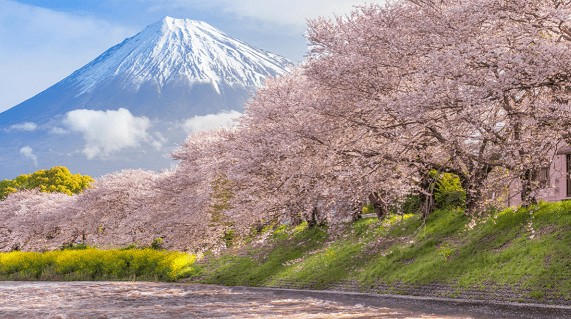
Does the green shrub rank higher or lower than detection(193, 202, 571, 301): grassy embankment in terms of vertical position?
higher

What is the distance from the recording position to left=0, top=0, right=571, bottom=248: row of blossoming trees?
59.2 ft

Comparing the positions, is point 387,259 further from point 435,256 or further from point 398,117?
point 398,117

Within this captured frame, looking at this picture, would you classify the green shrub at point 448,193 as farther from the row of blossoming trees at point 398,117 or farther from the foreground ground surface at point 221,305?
the foreground ground surface at point 221,305

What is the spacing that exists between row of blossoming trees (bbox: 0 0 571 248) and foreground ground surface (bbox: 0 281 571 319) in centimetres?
324

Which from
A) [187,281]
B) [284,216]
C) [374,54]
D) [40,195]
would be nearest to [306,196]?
[284,216]

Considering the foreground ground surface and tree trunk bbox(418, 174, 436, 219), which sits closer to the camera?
the foreground ground surface

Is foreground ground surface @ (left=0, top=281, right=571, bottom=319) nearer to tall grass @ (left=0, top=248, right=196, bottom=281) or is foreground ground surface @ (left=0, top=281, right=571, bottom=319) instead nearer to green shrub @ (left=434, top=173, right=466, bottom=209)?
tall grass @ (left=0, top=248, right=196, bottom=281)

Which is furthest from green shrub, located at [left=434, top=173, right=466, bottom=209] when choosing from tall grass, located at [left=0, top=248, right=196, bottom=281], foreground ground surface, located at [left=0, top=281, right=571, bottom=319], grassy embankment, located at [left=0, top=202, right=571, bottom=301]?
tall grass, located at [left=0, top=248, right=196, bottom=281]

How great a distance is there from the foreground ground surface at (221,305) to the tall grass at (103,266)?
21.5 ft

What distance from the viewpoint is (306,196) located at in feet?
94.2

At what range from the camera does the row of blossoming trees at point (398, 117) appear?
1803 centimetres

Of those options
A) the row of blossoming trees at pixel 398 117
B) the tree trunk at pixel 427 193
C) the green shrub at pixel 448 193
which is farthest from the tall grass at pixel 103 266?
the tree trunk at pixel 427 193

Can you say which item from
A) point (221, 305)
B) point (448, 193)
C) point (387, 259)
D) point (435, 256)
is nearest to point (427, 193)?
point (435, 256)

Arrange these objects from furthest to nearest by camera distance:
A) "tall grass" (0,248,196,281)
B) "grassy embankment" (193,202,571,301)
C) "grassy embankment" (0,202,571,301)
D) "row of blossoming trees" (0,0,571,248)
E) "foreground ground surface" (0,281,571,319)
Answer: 1. "tall grass" (0,248,196,281)
2. "grassy embankment" (0,202,571,301)
3. "grassy embankment" (193,202,571,301)
4. "foreground ground surface" (0,281,571,319)
5. "row of blossoming trees" (0,0,571,248)
